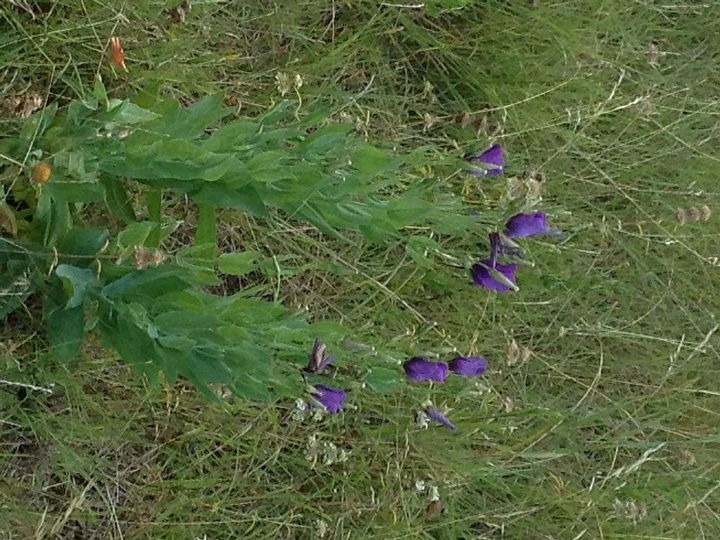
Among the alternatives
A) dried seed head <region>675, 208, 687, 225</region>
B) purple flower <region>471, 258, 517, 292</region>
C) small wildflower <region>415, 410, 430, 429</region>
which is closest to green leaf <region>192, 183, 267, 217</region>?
purple flower <region>471, 258, 517, 292</region>

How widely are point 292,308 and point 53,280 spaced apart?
51 cm

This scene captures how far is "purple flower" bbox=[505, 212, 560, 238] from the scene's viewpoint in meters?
1.28

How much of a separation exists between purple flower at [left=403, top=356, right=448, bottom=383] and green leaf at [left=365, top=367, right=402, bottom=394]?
29 millimetres

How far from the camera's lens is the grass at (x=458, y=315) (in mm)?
1378

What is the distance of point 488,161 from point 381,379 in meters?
0.40

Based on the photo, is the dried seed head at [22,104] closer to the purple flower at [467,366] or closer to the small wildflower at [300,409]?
the small wildflower at [300,409]

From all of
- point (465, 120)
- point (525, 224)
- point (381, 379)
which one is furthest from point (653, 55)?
point (381, 379)

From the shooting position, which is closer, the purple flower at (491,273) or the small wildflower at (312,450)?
the purple flower at (491,273)

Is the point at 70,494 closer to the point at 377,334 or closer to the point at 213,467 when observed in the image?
the point at 213,467

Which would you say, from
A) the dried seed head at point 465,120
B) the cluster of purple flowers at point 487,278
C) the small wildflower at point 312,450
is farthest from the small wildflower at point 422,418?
the dried seed head at point 465,120

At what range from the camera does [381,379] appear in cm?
130

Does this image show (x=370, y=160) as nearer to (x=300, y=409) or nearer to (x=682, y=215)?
(x=300, y=409)

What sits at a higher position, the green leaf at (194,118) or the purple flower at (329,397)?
the green leaf at (194,118)

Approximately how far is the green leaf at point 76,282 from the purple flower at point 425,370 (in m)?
0.50
